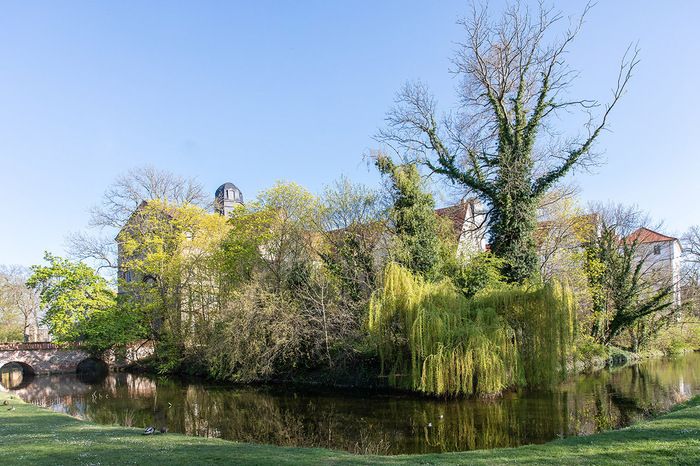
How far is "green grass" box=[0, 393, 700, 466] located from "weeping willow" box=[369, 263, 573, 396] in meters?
6.44

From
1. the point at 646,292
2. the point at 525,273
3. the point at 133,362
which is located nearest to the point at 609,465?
the point at 525,273

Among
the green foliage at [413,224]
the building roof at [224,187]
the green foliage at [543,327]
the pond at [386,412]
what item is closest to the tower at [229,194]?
the building roof at [224,187]

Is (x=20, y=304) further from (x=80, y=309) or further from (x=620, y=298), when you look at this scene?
(x=620, y=298)

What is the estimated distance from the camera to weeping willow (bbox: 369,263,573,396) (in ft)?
56.1

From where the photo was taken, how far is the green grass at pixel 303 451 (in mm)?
8008

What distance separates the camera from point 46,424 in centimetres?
1315

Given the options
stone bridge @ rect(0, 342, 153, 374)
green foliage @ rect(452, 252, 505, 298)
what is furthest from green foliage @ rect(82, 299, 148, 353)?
green foliage @ rect(452, 252, 505, 298)

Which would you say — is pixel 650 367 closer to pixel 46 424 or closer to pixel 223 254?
pixel 223 254

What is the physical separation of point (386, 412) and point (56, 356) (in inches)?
1390

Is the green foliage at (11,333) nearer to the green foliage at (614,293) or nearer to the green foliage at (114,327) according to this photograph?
the green foliage at (114,327)

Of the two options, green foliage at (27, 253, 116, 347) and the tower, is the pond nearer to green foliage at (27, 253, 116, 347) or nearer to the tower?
green foliage at (27, 253, 116, 347)

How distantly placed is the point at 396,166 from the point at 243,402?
1372 cm

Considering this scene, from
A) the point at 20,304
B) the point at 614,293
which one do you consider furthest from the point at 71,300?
the point at 614,293

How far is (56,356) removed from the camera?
133 ft
